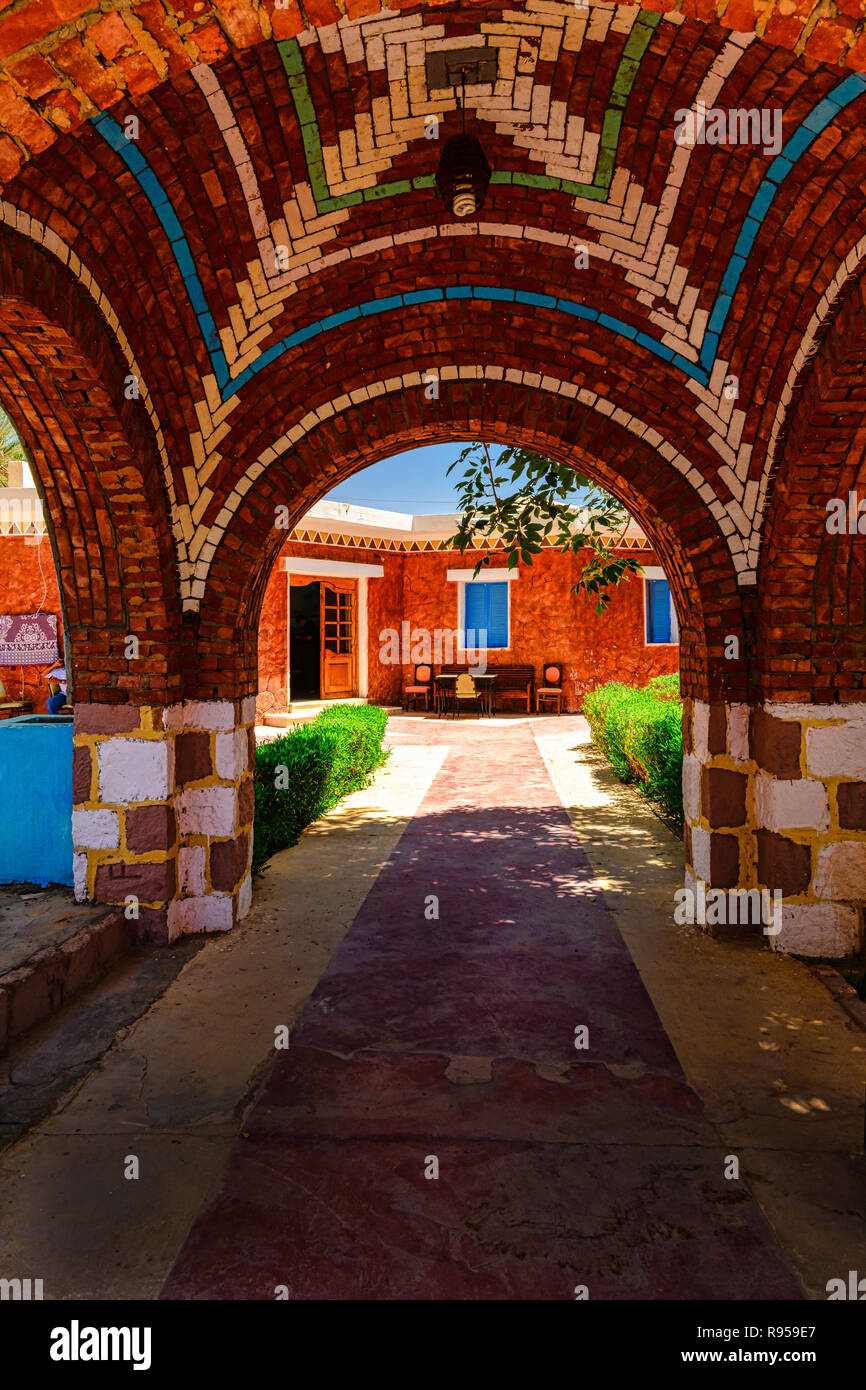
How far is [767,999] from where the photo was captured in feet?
11.7

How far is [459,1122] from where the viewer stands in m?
2.59

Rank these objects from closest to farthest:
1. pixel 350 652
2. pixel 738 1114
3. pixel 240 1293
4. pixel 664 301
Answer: pixel 240 1293
pixel 738 1114
pixel 664 301
pixel 350 652

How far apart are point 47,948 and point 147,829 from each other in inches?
31.9

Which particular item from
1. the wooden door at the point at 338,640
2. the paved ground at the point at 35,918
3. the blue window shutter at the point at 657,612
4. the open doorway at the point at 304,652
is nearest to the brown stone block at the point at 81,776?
the paved ground at the point at 35,918

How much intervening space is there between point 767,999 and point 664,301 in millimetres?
3478

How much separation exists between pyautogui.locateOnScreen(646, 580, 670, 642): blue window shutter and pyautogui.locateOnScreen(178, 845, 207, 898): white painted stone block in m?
12.8

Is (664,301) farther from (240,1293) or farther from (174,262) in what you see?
(240,1293)

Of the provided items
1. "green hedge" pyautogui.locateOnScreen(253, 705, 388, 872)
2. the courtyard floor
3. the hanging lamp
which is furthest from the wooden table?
the hanging lamp

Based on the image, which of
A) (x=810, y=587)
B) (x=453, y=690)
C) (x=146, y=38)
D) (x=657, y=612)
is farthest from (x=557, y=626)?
(x=146, y=38)

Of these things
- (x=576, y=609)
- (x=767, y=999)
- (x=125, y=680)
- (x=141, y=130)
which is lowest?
(x=767, y=999)

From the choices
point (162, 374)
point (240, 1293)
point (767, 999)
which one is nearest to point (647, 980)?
point (767, 999)

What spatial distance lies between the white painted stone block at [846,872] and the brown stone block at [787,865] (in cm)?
11

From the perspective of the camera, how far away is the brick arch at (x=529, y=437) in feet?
14.3

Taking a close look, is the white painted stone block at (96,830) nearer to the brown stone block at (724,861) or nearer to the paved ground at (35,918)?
the paved ground at (35,918)
